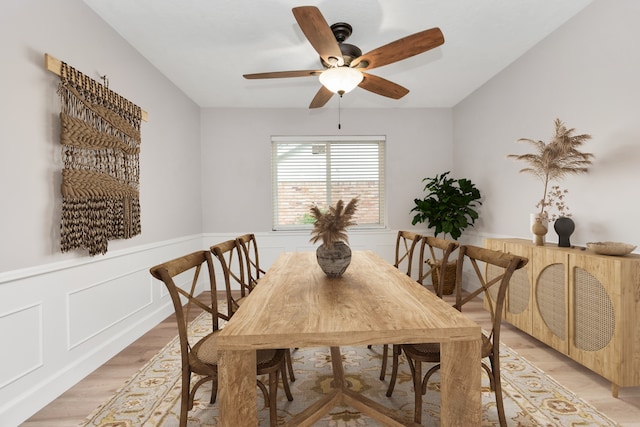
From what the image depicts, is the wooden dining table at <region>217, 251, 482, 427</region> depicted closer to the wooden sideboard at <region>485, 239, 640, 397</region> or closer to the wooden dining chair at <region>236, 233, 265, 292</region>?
the wooden sideboard at <region>485, 239, 640, 397</region>

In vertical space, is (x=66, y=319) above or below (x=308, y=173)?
below

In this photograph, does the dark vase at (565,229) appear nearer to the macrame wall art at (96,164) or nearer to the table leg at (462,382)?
the table leg at (462,382)

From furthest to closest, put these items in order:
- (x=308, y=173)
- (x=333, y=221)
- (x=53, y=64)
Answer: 1. (x=308, y=173)
2. (x=53, y=64)
3. (x=333, y=221)

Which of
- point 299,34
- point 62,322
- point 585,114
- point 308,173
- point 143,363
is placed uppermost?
point 299,34

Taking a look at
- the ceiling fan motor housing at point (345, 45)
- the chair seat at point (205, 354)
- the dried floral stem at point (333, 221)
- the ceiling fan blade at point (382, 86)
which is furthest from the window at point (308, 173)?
the chair seat at point (205, 354)

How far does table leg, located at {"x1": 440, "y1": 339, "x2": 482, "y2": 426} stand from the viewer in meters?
1.12

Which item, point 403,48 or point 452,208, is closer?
point 403,48

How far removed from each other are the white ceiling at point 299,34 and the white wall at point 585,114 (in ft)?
0.74

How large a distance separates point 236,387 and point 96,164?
7.15ft

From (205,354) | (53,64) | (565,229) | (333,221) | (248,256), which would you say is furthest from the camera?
(248,256)

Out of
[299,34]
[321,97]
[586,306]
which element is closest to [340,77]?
[321,97]

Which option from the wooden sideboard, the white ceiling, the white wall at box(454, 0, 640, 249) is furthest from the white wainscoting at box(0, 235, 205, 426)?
the white wall at box(454, 0, 640, 249)

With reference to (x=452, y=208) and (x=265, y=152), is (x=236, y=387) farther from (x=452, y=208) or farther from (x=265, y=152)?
(x=265, y=152)

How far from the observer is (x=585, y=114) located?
2.67 metres
